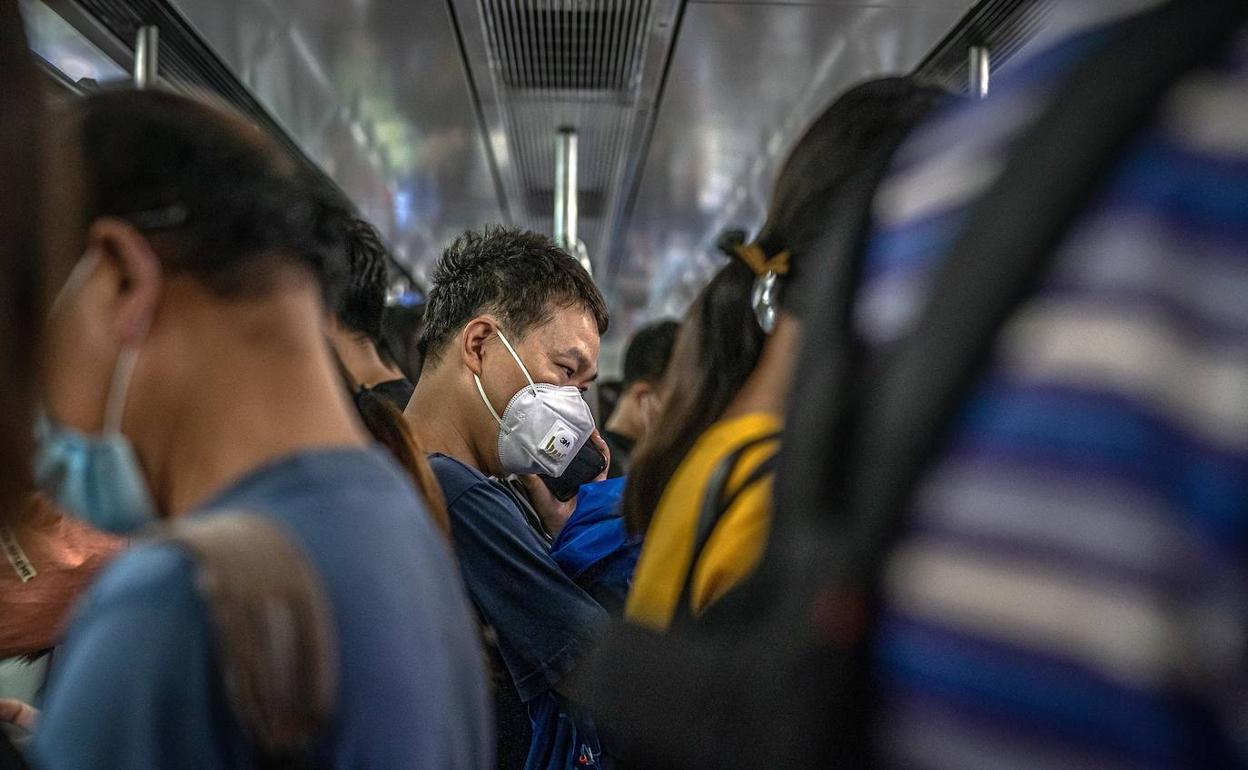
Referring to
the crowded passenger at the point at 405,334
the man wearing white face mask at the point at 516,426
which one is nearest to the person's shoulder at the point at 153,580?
the man wearing white face mask at the point at 516,426

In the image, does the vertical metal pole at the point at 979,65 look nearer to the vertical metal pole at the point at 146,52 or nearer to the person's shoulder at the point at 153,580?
the vertical metal pole at the point at 146,52

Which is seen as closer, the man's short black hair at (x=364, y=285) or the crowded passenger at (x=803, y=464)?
the crowded passenger at (x=803, y=464)

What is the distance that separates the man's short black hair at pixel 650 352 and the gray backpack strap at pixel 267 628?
3446 millimetres

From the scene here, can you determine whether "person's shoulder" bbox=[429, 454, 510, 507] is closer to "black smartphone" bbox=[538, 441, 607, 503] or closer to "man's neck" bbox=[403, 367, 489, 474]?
"man's neck" bbox=[403, 367, 489, 474]

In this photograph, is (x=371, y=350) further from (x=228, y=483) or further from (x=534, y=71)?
(x=534, y=71)

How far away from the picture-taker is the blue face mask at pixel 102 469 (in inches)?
41.3

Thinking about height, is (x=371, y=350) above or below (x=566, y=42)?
below

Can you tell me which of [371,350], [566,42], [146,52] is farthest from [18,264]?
[566,42]

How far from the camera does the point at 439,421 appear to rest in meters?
2.51

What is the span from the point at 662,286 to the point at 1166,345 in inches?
338

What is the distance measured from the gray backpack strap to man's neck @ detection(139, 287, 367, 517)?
0.32 ft

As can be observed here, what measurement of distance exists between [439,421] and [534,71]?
2.41 m

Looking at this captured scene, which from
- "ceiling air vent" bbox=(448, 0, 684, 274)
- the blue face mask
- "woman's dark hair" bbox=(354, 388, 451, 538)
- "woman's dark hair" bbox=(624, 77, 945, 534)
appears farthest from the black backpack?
"ceiling air vent" bbox=(448, 0, 684, 274)

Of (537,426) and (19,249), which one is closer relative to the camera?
(19,249)
